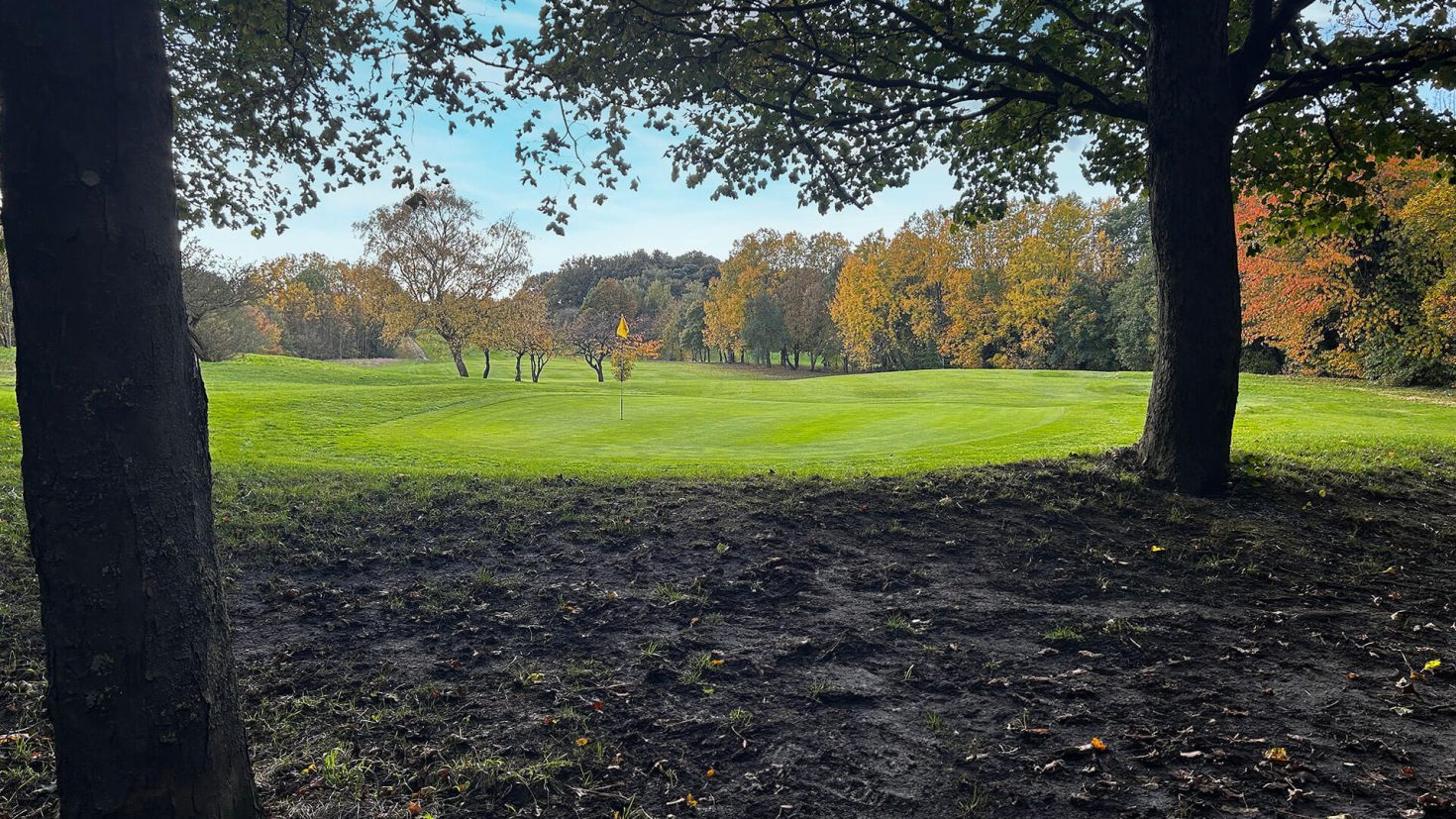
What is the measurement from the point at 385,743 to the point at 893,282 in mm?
49678

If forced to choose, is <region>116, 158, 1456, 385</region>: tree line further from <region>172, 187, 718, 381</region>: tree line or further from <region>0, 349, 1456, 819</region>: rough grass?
<region>0, 349, 1456, 819</region>: rough grass

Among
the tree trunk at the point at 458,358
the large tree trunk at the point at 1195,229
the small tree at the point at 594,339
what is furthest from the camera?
the small tree at the point at 594,339

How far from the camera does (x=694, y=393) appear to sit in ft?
110

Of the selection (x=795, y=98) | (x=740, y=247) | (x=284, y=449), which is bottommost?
(x=284, y=449)

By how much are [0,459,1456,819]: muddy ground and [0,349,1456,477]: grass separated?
3262 millimetres

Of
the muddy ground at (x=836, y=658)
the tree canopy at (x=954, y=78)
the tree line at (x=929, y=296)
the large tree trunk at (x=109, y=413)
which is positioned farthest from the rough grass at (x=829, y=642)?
the tree line at (x=929, y=296)

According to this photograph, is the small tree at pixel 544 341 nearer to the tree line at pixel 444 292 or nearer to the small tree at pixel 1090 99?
the tree line at pixel 444 292

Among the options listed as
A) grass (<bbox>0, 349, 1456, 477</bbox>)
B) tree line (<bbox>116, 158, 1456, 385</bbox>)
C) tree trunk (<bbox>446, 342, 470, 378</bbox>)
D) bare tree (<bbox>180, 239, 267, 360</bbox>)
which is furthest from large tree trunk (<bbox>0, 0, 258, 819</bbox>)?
tree trunk (<bbox>446, 342, 470, 378</bbox>)

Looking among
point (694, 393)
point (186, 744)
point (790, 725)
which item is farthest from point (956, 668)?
point (694, 393)

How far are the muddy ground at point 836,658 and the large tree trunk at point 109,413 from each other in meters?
0.63

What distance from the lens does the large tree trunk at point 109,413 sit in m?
2.29

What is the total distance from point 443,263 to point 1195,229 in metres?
39.9

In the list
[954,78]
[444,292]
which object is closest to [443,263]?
[444,292]

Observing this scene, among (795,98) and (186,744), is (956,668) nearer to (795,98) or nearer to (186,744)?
(186,744)
